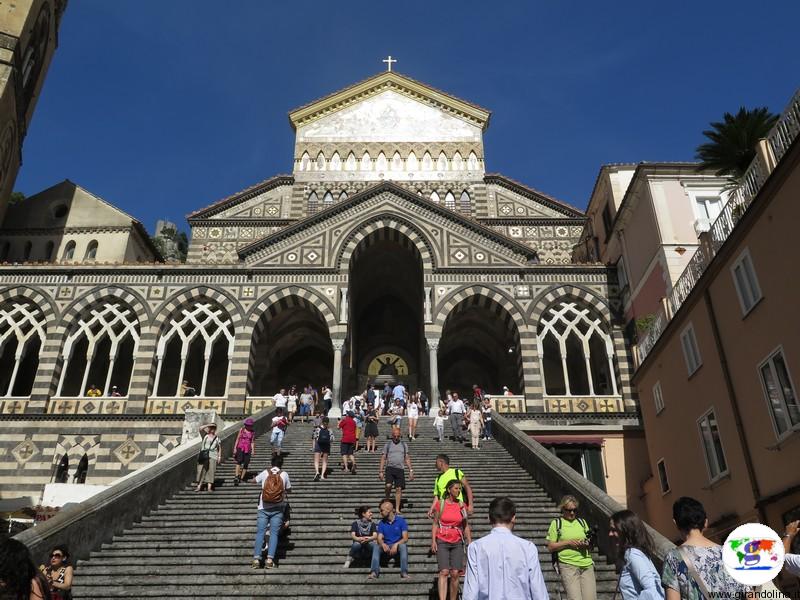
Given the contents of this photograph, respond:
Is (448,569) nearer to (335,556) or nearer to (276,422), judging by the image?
(335,556)

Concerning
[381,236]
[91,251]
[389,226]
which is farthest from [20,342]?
[389,226]

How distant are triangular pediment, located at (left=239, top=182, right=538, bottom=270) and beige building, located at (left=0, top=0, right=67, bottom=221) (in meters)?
13.5

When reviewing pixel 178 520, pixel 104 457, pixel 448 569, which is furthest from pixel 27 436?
pixel 448 569

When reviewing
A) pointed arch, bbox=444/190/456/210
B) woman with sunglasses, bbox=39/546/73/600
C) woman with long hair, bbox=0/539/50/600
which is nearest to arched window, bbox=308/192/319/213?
pointed arch, bbox=444/190/456/210

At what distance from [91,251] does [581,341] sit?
25628 mm

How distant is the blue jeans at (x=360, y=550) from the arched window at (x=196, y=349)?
55.7 feet

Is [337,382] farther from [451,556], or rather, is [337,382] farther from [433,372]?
[451,556]

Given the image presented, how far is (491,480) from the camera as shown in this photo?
14430 millimetres

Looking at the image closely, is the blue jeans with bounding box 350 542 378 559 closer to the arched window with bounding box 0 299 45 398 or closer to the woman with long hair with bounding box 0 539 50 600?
the woman with long hair with bounding box 0 539 50 600

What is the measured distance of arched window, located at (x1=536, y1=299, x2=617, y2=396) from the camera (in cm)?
2605

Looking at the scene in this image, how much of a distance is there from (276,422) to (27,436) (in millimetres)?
13705

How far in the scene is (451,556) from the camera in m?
7.99

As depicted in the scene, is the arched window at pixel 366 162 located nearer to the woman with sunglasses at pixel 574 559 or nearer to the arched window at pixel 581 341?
the arched window at pixel 581 341

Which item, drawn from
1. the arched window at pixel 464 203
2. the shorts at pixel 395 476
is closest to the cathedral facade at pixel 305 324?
the arched window at pixel 464 203
